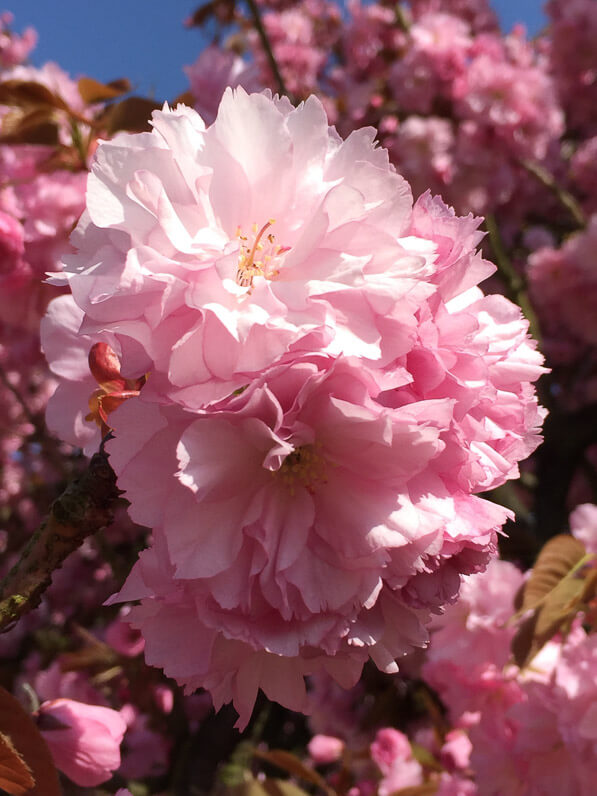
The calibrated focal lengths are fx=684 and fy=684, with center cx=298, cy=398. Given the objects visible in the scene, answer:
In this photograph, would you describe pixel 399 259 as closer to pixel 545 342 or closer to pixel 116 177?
pixel 116 177

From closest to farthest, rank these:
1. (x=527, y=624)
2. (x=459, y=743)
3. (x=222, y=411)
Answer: (x=222, y=411) → (x=527, y=624) → (x=459, y=743)

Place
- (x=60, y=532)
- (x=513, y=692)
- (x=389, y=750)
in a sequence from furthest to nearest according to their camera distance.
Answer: (x=389, y=750)
(x=513, y=692)
(x=60, y=532)

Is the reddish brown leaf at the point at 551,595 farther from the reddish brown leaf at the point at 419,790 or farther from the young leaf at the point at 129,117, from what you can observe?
the young leaf at the point at 129,117

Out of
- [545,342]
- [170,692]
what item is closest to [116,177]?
[170,692]

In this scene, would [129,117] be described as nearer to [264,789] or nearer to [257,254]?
[257,254]

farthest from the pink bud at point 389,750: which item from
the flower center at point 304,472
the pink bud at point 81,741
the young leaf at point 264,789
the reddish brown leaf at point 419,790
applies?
the flower center at point 304,472

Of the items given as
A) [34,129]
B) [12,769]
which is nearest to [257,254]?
[12,769]
